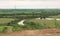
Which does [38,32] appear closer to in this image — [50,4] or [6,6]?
[50,4]

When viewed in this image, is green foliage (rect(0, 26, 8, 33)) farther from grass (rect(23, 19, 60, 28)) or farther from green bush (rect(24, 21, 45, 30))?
grass (rect(23, 19, 60, 28))

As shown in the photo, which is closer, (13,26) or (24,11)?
(13,26)

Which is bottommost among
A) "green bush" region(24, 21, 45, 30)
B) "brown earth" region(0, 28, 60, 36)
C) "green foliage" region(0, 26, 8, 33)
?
"brown earth" region(0, 28, 60, 36)

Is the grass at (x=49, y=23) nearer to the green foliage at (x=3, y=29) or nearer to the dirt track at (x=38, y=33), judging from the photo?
the dirt track at (x=38, y=33)

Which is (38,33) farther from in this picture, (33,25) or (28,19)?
(28,19)

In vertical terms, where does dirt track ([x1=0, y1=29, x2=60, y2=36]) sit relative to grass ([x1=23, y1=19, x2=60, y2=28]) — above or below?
below

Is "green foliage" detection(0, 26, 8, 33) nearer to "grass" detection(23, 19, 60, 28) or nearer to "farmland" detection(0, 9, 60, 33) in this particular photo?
"farmland" detection(0, 9, 60, 33)

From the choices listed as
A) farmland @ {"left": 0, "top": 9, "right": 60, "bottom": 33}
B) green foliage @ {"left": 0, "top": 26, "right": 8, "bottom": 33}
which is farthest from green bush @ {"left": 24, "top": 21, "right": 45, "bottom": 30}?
green foliage @ {"left": 0, "top": 26, "right": 8, "bottom": 33}

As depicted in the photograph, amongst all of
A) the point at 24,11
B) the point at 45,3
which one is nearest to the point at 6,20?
the point at 24,11

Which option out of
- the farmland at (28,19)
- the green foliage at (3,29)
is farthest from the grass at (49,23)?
the green foliage at (3,29)

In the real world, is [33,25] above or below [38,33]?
above

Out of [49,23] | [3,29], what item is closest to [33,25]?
[49,23]
